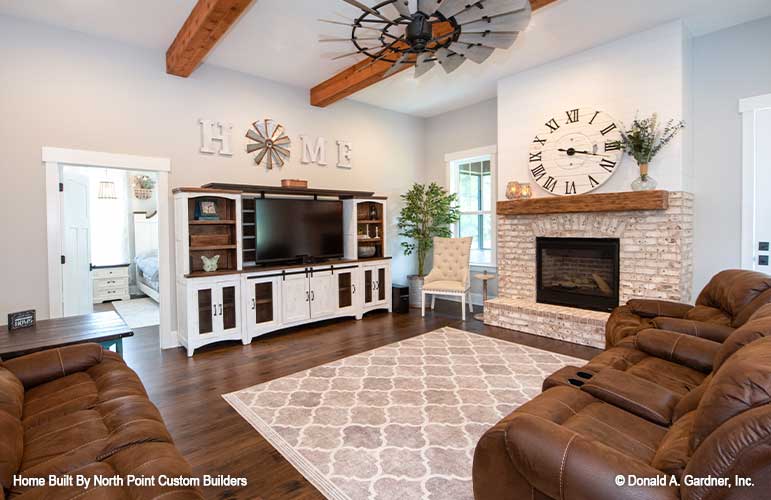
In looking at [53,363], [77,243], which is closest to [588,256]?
[53,363]

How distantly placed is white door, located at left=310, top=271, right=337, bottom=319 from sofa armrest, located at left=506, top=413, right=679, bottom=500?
4017 mm

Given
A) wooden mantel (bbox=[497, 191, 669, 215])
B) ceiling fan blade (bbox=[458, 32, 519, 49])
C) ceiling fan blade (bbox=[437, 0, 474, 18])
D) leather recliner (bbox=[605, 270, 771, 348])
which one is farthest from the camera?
wooden mantel (bbox=[497, 191, 669, 215])

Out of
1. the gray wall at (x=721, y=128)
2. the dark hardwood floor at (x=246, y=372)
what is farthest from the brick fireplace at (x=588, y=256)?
the dark hardwood floor at (x=246, y=372)

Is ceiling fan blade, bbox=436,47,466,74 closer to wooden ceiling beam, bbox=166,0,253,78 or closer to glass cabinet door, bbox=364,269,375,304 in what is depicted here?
wooden ceiling beam, bbox=166,0,253,78

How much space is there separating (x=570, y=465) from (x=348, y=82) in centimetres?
470

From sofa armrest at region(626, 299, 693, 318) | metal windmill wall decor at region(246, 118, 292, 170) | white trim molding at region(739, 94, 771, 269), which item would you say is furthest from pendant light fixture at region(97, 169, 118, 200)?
white trim molding at region(739, 94, 771, 269)

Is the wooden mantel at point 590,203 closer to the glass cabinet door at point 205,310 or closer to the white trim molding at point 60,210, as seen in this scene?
the glass cabinet door at point 205,310

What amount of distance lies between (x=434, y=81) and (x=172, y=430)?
4896mm

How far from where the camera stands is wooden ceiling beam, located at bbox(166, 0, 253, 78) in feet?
10.3

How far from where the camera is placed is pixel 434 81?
537 cm

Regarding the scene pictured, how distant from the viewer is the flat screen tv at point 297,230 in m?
4.99

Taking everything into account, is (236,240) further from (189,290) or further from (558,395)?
(558,395)

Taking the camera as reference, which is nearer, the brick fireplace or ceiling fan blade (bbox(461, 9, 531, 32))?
ceiling fan blade (bbox(461, 9, 531, 32))
